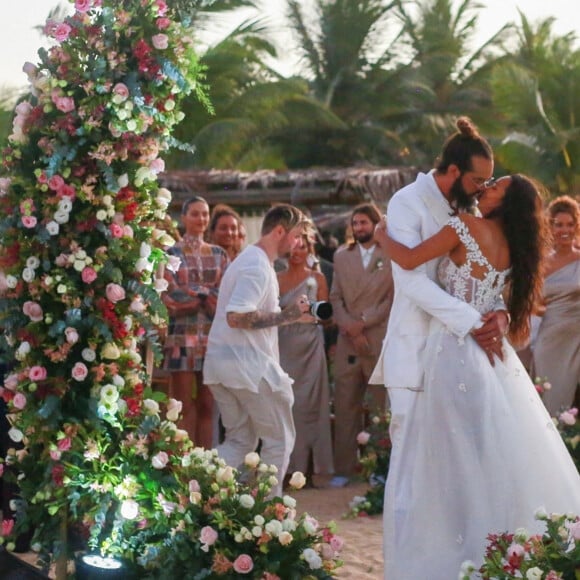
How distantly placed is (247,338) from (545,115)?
2329 centimetres

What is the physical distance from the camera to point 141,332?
579 centimetres

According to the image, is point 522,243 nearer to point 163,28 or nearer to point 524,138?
point 163,28

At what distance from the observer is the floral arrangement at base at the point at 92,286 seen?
551 centimetres

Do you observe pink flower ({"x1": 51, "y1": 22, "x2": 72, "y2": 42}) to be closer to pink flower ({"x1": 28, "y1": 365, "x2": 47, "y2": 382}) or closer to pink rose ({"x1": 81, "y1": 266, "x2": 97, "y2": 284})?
pink rose ({"x1": 81, "y1": 266, "x2": 97, "y2": 284})

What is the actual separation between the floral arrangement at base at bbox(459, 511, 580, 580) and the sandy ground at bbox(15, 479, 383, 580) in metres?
2.25

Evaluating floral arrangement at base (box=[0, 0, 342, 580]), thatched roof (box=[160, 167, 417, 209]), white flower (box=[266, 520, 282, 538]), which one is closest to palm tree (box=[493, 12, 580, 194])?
thatched roof (box=[160, 167, 417, 209])

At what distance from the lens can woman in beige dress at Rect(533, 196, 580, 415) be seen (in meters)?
9.67

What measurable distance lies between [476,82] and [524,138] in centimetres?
712

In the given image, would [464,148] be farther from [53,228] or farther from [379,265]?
[379,265]

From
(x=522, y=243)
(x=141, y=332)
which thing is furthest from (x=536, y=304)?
(x=141, y=332)

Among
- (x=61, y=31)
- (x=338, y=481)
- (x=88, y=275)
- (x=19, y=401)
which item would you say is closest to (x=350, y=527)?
(x=338, y=481)

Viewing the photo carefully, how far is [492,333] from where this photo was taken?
5.99 metres

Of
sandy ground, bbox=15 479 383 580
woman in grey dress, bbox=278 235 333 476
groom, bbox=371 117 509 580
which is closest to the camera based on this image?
groom, bbox=371 117 509 580

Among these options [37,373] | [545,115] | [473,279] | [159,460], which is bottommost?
[159,460]
